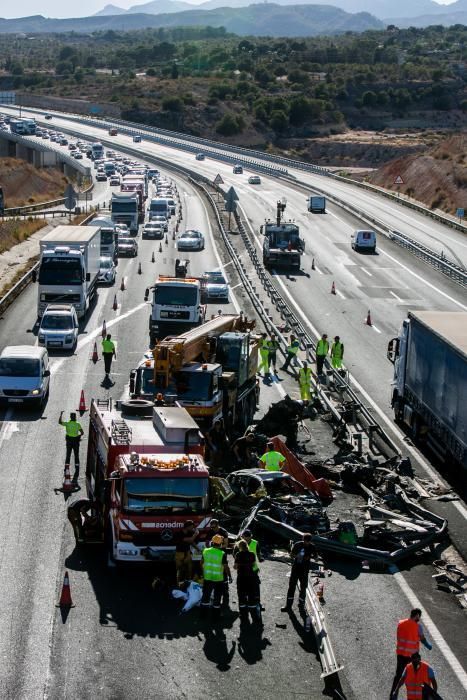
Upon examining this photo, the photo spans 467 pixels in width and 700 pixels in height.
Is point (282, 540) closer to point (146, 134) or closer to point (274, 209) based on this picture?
point (274, 209)

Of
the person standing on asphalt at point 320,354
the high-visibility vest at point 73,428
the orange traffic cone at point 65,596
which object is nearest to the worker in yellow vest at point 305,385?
the person standing on asphalt at point 320,354

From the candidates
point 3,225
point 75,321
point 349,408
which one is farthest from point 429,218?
point 349,408

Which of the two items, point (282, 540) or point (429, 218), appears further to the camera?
point (429, 218)

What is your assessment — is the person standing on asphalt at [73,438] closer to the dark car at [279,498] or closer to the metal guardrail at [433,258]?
the dark car at [279,498]

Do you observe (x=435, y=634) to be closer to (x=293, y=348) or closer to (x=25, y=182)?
(x=293, y=348)

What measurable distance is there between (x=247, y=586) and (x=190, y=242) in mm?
56679

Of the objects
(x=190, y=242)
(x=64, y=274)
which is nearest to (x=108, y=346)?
(x=64, y=274)

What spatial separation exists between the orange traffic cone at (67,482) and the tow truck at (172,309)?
1757 cm

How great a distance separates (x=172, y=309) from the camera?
4506 cm

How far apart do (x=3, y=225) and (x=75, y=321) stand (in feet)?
126

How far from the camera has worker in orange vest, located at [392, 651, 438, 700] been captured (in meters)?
15.5

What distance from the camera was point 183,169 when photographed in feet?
451

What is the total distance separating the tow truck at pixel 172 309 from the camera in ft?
147

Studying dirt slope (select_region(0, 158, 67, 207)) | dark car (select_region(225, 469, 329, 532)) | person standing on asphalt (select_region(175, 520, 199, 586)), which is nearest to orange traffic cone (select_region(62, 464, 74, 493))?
dark car (select_region(225, 469, 329, 532))
